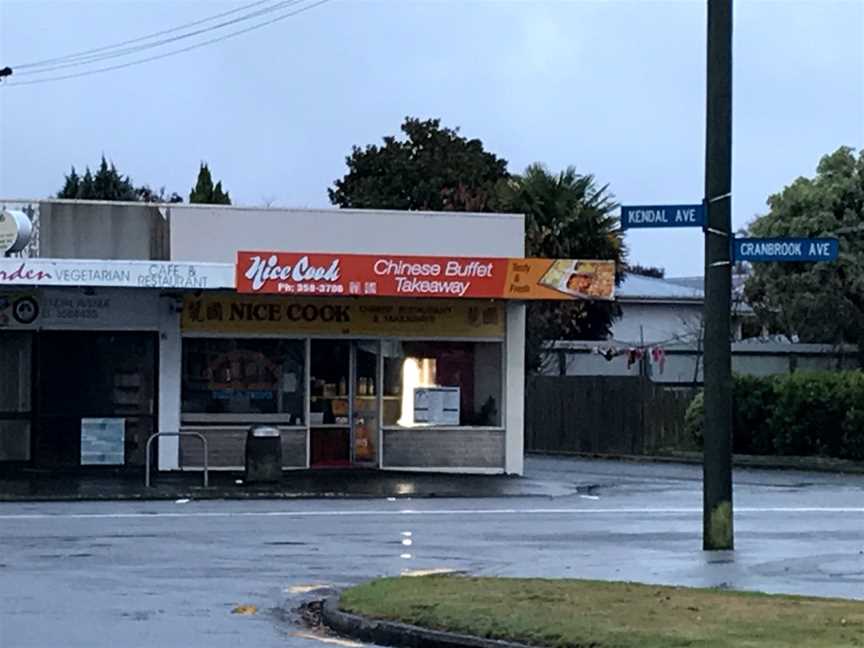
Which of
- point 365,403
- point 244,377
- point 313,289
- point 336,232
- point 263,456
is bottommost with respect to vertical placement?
point 263,456

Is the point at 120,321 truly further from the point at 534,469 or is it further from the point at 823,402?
the point at 823,402

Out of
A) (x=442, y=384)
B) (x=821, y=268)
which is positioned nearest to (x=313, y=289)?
(x=442, y=384)

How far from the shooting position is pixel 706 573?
50.5ft

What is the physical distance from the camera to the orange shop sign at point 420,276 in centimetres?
2839

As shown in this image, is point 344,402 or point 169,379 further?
point 344,402

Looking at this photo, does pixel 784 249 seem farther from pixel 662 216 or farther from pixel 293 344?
pixel 293 344

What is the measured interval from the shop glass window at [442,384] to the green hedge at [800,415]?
311 inches

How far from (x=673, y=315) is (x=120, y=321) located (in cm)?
3600

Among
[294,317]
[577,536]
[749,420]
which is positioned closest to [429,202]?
[749,420]

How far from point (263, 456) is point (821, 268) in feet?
85.9

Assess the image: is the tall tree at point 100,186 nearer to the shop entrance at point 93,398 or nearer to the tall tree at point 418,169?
the tall tree at point 418,169

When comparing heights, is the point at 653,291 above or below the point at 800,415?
above

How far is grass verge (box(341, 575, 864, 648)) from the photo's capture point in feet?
34.4

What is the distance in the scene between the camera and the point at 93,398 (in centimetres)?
2991
